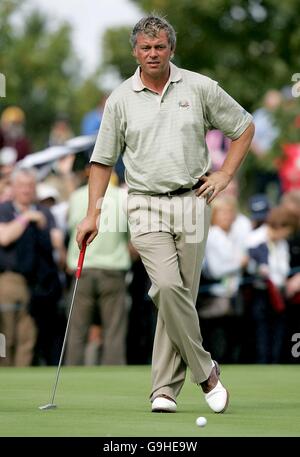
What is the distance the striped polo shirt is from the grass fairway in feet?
5.07

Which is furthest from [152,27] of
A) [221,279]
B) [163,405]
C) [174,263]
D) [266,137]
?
[266,137]

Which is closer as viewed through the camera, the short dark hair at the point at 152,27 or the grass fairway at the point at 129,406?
the grass fairway at the point at 129,406

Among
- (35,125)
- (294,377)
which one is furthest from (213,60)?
(294,377)

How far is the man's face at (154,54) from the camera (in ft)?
35.9

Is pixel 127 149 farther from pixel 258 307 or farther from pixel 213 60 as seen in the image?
pixel 213 60

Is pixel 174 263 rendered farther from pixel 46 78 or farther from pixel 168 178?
pixel 46 78

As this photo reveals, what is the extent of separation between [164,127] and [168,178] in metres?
0.33

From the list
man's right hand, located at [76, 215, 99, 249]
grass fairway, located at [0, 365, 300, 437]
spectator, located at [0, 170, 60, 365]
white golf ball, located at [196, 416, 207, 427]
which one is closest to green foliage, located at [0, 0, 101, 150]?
spectator, located at [0, 170, 60, 365]

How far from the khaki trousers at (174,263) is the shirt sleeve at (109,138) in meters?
0.32

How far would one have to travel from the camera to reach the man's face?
1093 cm

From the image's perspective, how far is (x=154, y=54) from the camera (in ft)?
35.9

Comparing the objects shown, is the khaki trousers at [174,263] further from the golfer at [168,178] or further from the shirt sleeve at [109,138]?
the shirt sleeve at [109,138]

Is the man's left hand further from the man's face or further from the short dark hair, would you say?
the short dark hair

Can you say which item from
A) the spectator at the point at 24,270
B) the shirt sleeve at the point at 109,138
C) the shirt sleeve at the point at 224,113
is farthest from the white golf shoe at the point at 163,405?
the spectator at the point at 24,270
